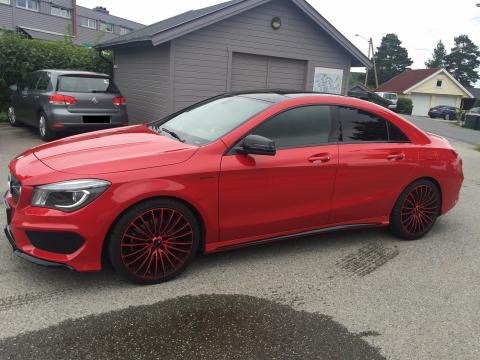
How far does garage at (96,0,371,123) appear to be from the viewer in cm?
1122

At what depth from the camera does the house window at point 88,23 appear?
48.3 meters

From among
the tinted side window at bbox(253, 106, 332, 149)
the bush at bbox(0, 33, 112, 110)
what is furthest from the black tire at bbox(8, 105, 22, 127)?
the tinted side window at bbox(253, 106, 332, 149)

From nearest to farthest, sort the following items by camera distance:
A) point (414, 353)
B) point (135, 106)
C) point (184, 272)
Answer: point (414, 353)
point (184, 272)
point (135, 106)

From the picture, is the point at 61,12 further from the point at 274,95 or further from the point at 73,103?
the point at 274,95

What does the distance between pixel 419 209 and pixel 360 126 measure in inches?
45.7

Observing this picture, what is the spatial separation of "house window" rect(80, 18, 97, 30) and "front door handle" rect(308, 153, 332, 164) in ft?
164

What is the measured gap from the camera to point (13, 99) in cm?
1128

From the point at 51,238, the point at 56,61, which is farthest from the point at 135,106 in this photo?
the point at 51,238

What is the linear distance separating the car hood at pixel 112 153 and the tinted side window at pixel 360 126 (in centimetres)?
153

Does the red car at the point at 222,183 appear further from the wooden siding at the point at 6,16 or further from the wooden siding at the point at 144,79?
the wooden siding at the point at 6,16

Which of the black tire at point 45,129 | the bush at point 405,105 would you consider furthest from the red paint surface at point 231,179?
the bush at point 405,105

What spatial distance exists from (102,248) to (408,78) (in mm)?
58535

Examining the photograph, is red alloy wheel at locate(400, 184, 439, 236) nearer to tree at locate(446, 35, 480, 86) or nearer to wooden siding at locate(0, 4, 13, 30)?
wooden siding at locate(0, 4, 13, 30)

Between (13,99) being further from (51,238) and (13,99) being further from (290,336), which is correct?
(290,336)
